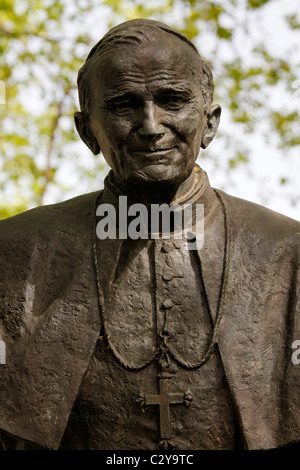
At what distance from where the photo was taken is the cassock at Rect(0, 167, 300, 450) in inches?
179

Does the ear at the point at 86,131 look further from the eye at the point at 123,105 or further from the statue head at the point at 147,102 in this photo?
the eye at the point at 123,105

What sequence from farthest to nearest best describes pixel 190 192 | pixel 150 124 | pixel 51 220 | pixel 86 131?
1. pixel 51 220
2. pixel 86 131
3. pixel 190 192
4. pixel 150 124

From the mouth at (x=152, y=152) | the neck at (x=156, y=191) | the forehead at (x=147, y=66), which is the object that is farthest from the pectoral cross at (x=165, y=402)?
the forehead at (x=147, y=66)

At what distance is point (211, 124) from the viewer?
16.5 ft

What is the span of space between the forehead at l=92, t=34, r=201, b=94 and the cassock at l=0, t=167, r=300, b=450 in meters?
0.56

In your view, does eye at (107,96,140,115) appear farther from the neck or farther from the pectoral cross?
the pectoral cross

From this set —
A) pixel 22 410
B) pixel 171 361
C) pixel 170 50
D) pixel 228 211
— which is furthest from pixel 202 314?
pixel 170 50

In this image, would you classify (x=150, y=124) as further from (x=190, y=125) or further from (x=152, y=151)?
(x=190, y=125)

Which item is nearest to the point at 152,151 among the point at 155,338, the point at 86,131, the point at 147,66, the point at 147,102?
the point at 147,102

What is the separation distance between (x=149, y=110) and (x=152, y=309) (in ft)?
3.16

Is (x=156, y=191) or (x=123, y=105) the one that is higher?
(x=123, y=105)

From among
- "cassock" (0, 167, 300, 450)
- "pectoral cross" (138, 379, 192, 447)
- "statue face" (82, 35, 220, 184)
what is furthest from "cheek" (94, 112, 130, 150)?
"pectoral cross" (138, 379, 192, 447)

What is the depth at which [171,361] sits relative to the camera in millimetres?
4629

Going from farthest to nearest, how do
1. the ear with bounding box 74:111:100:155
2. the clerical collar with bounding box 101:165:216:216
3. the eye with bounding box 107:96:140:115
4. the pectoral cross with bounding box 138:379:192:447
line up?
the ear with bounding box 74:111:100:155, the clerical collar with bounding box 101:165:216:216, the eye with bounding box 107:96:140:115, the pectoral cross with bounding box 138:379:192:447
